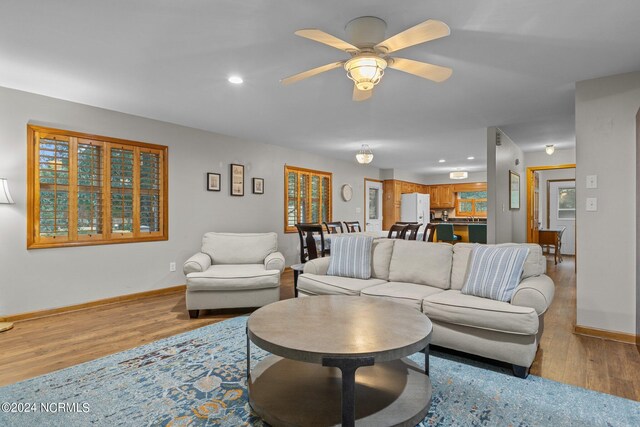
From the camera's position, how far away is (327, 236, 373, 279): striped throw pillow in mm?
3516

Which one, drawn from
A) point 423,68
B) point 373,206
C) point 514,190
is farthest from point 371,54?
point 373,206

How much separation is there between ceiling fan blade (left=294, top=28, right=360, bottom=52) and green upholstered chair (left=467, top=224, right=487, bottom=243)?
5073 mm

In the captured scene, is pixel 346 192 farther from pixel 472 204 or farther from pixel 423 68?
pixel 423 68

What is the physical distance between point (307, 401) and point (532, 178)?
23.1ft

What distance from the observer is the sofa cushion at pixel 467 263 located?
9.14 feet

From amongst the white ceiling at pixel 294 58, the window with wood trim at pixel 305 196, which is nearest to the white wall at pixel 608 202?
the white ceiling at pixel 294 58

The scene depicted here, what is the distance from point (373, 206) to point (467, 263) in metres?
6.52

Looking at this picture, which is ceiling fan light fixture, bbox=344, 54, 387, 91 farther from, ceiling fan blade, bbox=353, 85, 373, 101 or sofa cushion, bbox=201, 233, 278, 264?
sofa cushion, bbox=201, 233, 278, 264

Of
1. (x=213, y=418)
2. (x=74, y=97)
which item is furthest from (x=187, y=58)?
(x=213, y=418)

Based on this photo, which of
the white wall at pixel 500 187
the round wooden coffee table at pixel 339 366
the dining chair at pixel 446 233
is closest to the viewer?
the round wooden coffee table at pixel 339 366

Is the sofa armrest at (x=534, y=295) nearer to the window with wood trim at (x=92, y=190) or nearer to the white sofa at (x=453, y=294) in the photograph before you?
the white sofa at (x=453, y=294)

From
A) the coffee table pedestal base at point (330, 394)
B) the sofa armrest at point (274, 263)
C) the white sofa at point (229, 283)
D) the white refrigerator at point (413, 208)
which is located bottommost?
the coffee table pedestal base at point (330, 394)

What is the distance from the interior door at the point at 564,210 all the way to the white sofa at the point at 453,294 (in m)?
7.71

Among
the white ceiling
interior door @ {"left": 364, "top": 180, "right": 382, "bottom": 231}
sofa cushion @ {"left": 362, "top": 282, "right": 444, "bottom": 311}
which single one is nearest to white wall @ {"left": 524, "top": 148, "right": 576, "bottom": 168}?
the white ceiling
